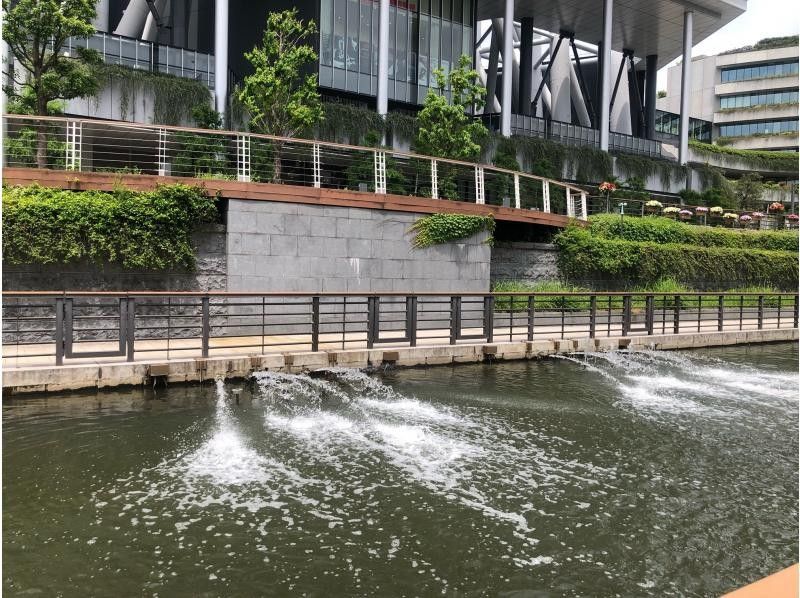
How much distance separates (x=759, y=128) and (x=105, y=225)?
263ft

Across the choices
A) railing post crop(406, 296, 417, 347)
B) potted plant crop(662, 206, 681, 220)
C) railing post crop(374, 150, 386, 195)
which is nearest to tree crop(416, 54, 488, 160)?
railing post crop(374, 150, 386, 195)

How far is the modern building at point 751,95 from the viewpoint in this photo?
7562cm

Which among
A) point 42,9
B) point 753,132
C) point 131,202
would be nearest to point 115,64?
point 42,9

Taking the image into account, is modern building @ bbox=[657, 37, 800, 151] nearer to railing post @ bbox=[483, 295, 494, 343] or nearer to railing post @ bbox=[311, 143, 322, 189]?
railing post @ bbox=[483, 295, 494, 343]

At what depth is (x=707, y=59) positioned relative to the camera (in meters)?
82.4

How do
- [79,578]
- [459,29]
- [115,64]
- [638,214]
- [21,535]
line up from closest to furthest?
[79,578] → [21,535] → [115,64] → [638,214] → [459,29]

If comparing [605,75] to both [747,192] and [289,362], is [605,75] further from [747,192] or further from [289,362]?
[289,362]

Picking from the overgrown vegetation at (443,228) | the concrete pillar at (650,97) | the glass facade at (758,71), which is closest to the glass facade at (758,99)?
the glass facade at (758,71)

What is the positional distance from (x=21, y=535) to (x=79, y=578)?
1042 mm

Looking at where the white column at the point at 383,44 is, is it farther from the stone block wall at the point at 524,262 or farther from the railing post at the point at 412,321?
the railing post at the point at 412,321

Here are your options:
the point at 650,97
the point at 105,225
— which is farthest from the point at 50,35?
the point at 650,97

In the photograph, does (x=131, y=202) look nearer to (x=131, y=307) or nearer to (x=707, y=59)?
(x=131, y=307)

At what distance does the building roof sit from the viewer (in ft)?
135

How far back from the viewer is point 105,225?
543 inches
